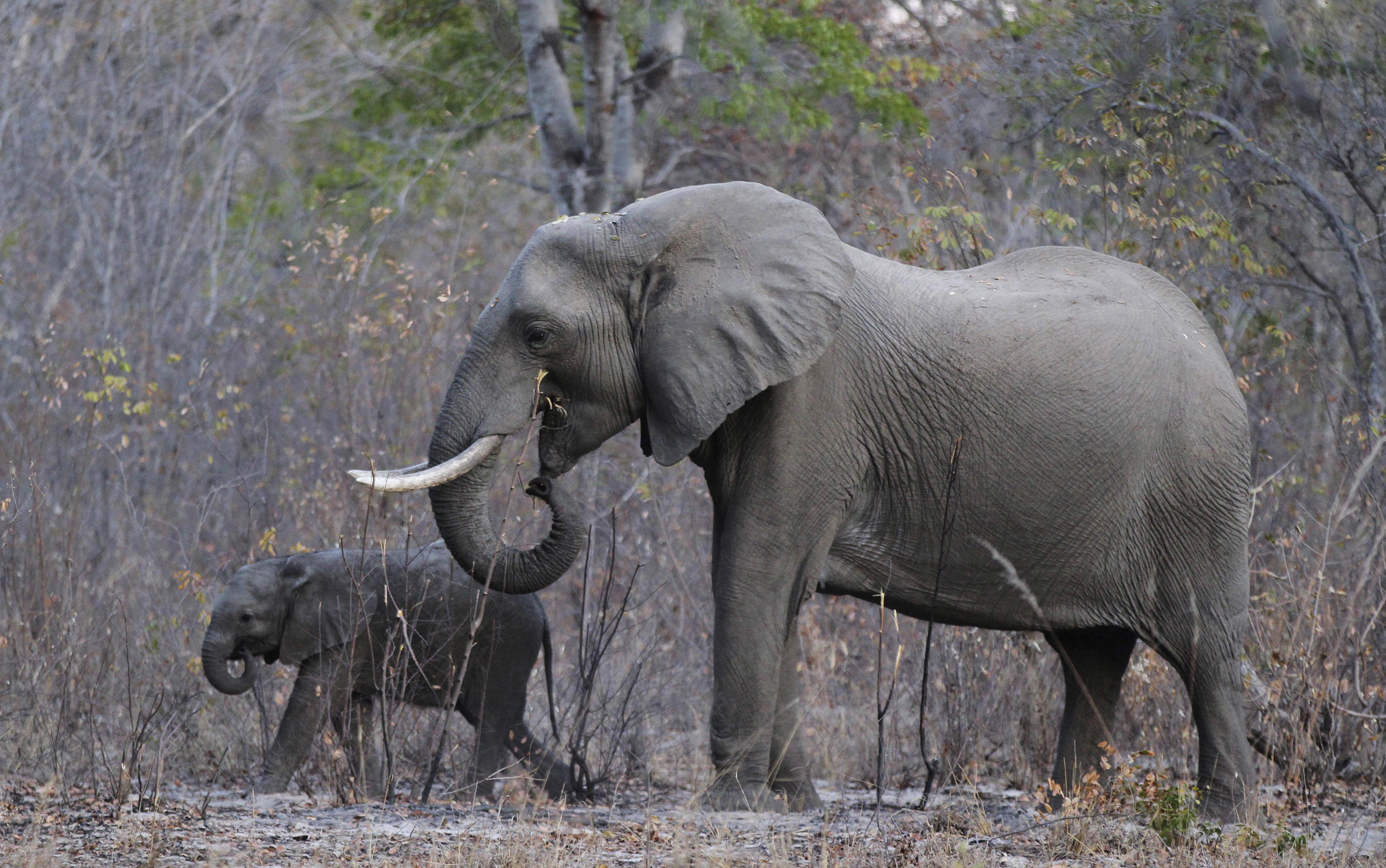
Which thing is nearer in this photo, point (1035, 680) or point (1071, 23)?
point (1035, 680)

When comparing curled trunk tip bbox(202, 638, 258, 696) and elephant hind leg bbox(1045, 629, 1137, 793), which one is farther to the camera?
curled trunk tip bbox(202, 638, 258, 696)

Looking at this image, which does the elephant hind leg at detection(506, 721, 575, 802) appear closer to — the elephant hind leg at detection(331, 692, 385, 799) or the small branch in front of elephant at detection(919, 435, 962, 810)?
the elephant hind leg at detection(331, 692, 385, 799)

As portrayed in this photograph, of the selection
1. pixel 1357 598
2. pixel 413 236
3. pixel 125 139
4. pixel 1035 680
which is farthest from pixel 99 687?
pixel 413 236

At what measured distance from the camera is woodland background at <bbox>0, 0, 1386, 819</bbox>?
25.8ft

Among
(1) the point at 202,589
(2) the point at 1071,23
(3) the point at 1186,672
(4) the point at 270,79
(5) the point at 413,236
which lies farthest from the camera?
(5) the point at 413,236

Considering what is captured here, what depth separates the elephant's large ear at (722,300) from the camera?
598 cm

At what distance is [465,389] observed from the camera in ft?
19.7

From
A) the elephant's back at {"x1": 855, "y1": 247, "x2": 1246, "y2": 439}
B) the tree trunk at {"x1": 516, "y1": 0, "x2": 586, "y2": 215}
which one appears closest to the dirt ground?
the elephant's back at {"x1": 855, "y1": 247, "x2": 1246, "y2": 439}

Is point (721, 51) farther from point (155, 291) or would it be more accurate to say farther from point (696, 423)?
point (696, 423)

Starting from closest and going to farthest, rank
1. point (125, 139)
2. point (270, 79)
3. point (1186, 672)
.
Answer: point (1186, 672), point (125, 139), point (270, 79)

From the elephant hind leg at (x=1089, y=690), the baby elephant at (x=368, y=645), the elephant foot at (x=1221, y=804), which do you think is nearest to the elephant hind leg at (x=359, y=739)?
the baby elephant at (x=368, y=645)

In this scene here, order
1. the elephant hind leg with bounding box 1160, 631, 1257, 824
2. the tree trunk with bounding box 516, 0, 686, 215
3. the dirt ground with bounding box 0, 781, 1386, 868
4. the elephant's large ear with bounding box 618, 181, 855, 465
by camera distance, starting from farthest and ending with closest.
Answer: the tree trunk with bounding box 516, 0, 686, 215 < the elephant hind leg with bounding box 1160, 631, 1257, 824 < the elephant's large ear with bounding box 618, 181, 855, 465 < the dirt ground with bounding box 0, 781, 1386, 868

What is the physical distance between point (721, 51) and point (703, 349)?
1069 centimetres

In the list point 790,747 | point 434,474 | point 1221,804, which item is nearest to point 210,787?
point 434,474
